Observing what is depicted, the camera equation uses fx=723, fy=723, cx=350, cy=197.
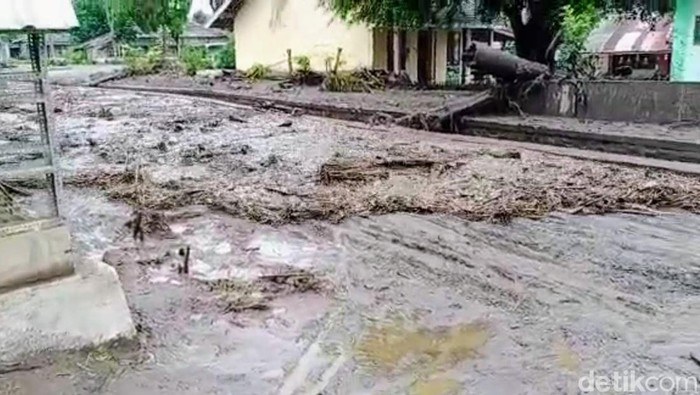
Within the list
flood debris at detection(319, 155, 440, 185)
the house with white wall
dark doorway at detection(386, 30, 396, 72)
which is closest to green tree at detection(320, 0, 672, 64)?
the house with white wall

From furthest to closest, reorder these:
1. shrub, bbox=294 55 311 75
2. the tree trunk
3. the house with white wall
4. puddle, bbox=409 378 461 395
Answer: shrub, bbox=294 55 311 75 → the house with white wall → the tree trunk → puddle, bbox=409 378 461 395

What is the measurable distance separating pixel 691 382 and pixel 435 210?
10.0ft

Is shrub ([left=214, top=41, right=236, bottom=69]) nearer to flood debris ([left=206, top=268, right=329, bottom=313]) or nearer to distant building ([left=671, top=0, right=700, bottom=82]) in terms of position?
distant building ([left=671, top=0, right=700, bottom=82])

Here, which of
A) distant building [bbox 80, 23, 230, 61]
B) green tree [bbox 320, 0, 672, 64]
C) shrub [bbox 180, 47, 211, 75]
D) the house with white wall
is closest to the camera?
green tree [bbox 320, 0, 672, 64]

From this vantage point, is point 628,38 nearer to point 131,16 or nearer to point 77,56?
point 131,16

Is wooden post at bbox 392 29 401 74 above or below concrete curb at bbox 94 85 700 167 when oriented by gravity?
above

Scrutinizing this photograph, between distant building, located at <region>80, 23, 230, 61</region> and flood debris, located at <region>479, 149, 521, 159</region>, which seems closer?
flood debris, located at <region>479, 149, 521, 159</region>

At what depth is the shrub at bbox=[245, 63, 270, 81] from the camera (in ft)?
69.3

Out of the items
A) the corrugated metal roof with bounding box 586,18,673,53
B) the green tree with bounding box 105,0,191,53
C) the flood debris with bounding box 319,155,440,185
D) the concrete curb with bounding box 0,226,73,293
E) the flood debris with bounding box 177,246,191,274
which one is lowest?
the flood debris with bounding box 177,246,191,274

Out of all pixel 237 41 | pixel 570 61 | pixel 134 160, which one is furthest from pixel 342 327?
pixel 237 41

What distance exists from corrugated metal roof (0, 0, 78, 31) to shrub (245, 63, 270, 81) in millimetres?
17762

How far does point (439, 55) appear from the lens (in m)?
20.4

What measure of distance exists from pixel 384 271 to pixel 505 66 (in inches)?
304

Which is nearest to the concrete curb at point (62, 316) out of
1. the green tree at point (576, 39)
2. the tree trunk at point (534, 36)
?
the tree trunk at point (534, 36)
